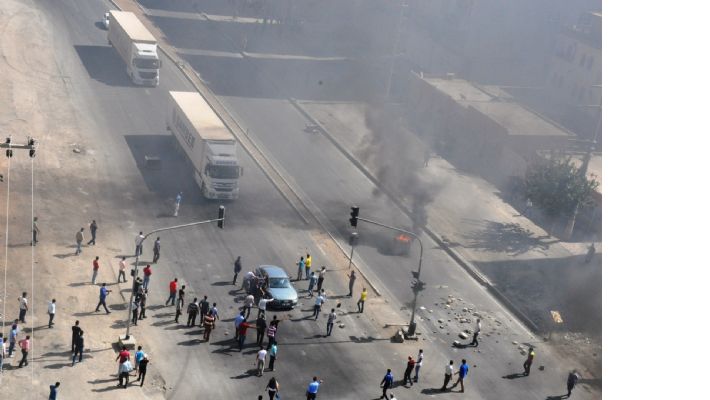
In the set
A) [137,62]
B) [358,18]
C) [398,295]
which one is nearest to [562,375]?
[398,295]

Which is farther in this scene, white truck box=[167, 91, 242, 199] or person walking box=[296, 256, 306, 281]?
white truck box=[167, 91, 242, 199]

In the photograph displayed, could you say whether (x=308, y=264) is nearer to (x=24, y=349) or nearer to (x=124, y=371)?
(x=124, y=371)

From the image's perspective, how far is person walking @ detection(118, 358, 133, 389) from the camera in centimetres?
3142

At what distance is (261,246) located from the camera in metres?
47.1

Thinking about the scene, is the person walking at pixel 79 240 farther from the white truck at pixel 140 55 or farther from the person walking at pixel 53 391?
the white truck at pixel 140 55

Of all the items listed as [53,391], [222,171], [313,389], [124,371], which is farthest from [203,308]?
[222,171]

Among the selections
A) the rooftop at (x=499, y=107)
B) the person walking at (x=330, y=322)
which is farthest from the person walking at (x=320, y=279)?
the rooftop at (x=499, y=107)

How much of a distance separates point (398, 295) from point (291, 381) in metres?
11.5

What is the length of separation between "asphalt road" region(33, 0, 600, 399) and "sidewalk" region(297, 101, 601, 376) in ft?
5.72

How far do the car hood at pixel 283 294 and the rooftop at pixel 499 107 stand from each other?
31.7m

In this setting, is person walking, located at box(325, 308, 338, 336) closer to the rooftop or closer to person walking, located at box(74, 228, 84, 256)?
person walking, located at box(74, 228, 84, 256)

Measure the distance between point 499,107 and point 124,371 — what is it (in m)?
48.2

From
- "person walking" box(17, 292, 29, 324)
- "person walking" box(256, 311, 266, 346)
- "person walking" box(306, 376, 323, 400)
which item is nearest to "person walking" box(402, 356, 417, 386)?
"person walking" box(306, 376, 323, 400)
